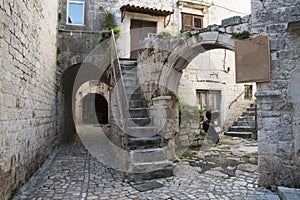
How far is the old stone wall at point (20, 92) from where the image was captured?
2.75 m

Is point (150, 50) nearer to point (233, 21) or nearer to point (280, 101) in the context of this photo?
point (233, 21)

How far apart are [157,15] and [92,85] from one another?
31.8ft

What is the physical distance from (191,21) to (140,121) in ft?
20.8

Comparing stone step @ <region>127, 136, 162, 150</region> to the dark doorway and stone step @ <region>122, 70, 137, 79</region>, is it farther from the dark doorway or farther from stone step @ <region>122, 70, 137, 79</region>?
the dark doorway

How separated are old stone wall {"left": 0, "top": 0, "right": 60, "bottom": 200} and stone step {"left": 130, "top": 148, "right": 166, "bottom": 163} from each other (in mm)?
1779

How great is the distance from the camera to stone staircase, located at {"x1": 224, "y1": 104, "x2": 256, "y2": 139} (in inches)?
333

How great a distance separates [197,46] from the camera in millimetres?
4438

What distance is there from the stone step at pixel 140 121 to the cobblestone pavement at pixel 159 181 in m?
1.04

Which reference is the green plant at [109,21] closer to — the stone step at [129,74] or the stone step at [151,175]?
the stone step at [129,74]

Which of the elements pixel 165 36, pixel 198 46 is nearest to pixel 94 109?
pixel 165 36

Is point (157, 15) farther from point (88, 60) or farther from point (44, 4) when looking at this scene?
point (44, 4)

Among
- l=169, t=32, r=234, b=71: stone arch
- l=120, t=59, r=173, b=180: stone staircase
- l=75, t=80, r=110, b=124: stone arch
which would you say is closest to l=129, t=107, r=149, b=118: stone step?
l=120, t=59, r=173, b=180: stone staircase

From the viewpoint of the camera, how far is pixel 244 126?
8.95m

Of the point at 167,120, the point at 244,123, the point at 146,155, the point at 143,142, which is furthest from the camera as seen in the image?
the point at 244,123
